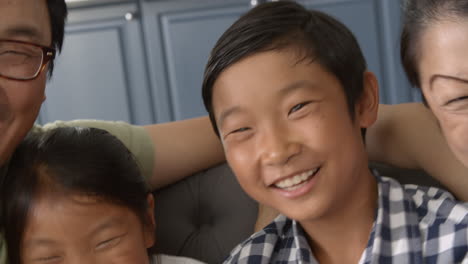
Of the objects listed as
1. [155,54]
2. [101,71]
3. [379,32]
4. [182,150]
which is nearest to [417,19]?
[182,150]

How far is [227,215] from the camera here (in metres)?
1.32

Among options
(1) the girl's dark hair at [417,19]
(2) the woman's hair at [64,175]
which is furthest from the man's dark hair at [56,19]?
(1) the girl's dark hair at [417,19]

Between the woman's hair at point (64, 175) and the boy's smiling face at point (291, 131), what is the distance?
0.81 feet

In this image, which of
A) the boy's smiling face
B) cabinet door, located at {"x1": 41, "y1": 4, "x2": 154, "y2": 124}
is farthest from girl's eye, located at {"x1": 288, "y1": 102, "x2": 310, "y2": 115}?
cabinet door, located at {"x1": 41, "y1": 4, "x2": 154, "y2": 124}

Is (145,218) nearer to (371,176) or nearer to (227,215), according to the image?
(227,215)

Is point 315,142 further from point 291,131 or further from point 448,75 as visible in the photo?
point 448,75

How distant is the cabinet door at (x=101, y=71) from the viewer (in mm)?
3031

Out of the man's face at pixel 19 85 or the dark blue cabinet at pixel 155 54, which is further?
the dark blue cabinet at pixel 155 54

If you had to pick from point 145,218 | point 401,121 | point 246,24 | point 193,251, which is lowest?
point 193,251

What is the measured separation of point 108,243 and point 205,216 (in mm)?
303

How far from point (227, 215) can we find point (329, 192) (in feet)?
1.21

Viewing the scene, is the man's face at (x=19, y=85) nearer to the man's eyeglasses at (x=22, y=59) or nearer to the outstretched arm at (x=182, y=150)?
the man's eyeglasses at (x=22, y=59)

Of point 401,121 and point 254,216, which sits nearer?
point 401,121

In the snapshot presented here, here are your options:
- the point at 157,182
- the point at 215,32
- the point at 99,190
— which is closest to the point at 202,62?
the point at 215,32
